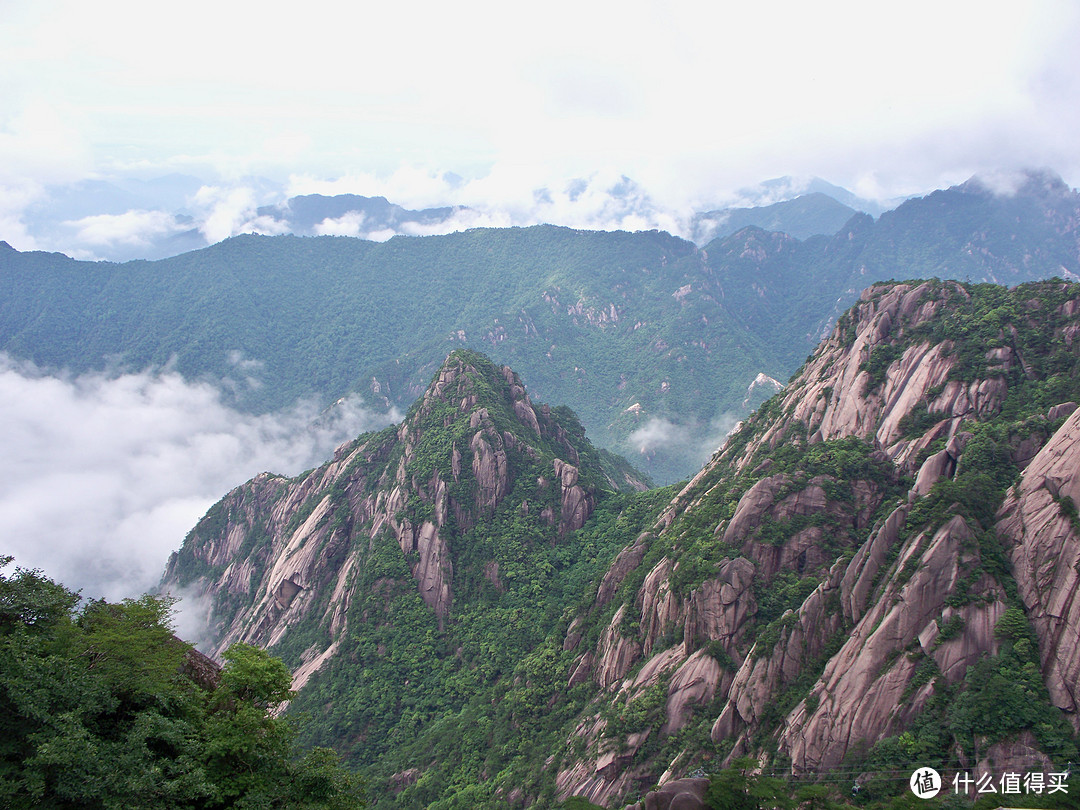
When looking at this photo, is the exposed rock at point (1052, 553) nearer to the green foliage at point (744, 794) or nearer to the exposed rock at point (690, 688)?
the green foliage at point (744, 794)

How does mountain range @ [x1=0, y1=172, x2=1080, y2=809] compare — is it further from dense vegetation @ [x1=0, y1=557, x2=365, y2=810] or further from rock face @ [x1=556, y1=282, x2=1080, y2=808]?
dense vegetation @ [x1=0, y1=557, x2=365, y2=810]

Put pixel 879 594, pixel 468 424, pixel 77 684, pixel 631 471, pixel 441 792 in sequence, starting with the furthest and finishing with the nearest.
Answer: pixel 631 471, pixel 468 424, pixel 441 792, pixel 879 594, pixel 77 684

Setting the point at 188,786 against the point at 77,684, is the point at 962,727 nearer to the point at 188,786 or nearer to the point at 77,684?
→ the point at 188,786

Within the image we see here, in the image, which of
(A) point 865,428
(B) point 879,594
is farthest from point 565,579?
(B) point 879,594

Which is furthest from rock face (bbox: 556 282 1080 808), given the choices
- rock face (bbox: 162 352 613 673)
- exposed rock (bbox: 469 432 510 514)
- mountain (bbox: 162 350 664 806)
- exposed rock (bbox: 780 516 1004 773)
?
exposed rock (bbox: 469 432 510 514)

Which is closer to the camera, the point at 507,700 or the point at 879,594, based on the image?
the point at 879,594

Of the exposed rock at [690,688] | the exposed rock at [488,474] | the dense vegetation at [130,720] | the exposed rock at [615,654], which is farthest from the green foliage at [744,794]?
the exposed rock at [488,474]
